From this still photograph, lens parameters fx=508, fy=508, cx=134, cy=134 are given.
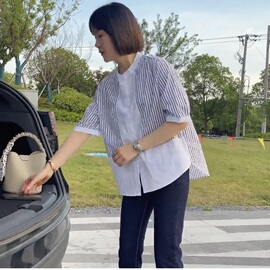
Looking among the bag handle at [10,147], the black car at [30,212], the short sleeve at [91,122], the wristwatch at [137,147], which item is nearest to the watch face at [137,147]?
the wristwatch at [137,147]

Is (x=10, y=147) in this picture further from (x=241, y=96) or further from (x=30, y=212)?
(x=241, y=96)

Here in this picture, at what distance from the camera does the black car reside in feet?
6.44

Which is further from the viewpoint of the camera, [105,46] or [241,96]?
[241,96]

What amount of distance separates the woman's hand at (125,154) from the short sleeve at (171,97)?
0.20 meters

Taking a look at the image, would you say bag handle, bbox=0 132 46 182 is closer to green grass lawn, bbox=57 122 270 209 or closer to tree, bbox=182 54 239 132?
green grass lawn, bbox=57 122 270 209

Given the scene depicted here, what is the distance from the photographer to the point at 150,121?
2.18m

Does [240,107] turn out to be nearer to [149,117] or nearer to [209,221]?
[209,221]

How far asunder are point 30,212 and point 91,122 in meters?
0.49

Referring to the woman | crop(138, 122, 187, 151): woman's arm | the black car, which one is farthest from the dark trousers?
the black car

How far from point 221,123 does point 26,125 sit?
1351 inches

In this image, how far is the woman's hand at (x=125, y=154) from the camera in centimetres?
213

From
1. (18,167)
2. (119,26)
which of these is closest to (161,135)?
(119,26)

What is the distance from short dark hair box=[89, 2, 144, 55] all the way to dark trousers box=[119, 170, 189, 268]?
1.99ft

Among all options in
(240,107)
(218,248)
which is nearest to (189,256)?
(218,248)
